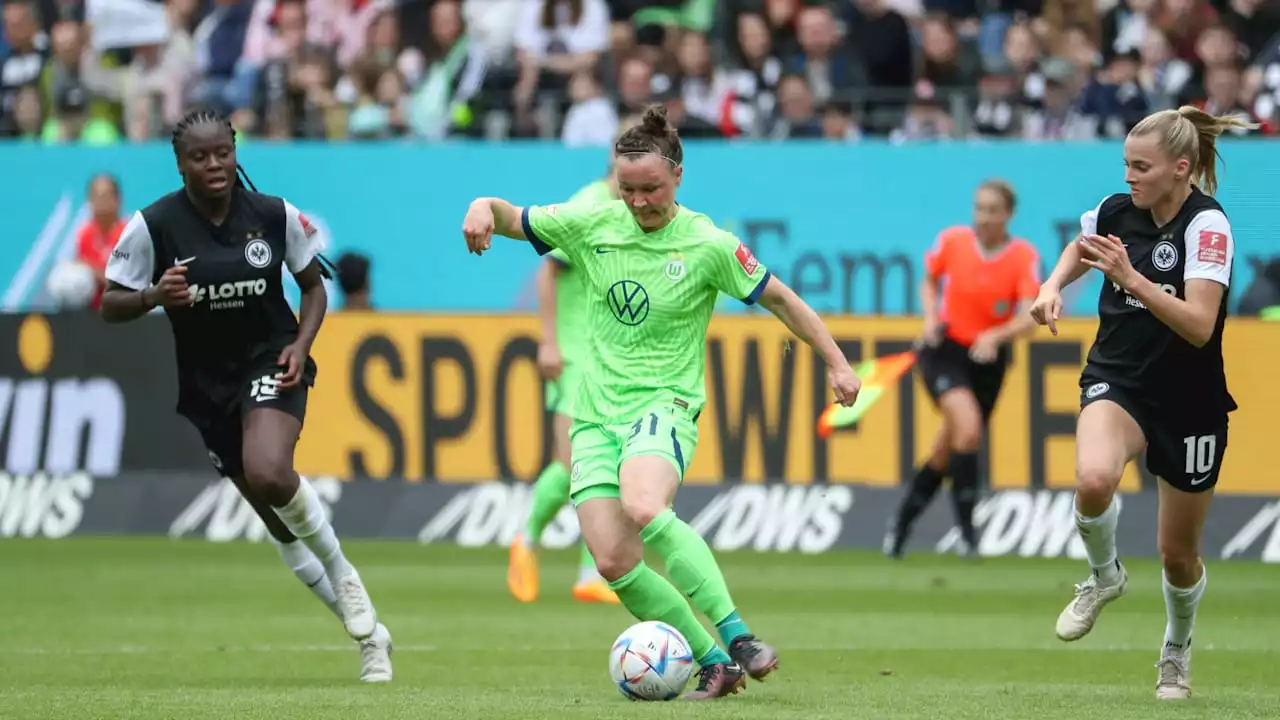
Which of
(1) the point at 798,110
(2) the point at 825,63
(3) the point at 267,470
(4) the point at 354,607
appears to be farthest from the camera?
(2) the point at 825,63

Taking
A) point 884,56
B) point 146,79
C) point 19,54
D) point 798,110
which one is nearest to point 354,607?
point 798,110

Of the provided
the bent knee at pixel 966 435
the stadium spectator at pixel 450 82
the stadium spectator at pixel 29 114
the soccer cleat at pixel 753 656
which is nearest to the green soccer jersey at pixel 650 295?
the soccer cleat at pixel 753 656

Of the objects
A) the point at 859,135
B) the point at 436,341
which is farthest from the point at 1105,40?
the point at 436,341

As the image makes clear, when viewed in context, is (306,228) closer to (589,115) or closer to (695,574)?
(695,574)

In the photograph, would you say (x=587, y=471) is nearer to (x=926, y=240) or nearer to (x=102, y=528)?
(x=102, y=528)

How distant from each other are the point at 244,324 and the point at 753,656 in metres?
3.08

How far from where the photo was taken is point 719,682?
8758mm

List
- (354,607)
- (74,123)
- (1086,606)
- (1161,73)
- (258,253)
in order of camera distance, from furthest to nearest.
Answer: (74,123), (1161,73), (258,253), (354,607), (1086,606)

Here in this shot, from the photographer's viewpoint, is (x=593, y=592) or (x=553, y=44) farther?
(x=553, y=44)

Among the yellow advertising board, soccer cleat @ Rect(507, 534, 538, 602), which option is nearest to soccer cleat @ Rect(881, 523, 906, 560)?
the yellow advertising board

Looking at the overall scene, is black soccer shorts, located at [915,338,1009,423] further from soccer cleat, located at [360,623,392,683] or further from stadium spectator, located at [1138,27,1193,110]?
soccer cleat, located at [360,623,392,683]

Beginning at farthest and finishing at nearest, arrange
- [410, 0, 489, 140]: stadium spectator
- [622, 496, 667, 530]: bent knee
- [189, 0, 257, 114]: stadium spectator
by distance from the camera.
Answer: [189, 0, 257, 114]: stadium spectator
[410, 0, 489, 140]: stadium spectator
[622, 496, 667, 530]: bent knee

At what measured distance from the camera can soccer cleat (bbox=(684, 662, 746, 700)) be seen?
8.76m

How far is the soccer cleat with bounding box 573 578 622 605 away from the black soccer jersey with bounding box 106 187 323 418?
4.17 metres
